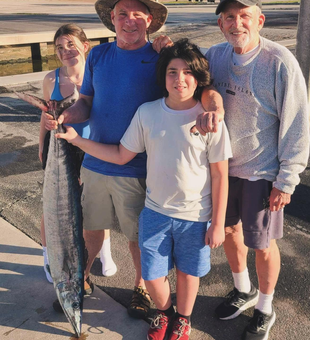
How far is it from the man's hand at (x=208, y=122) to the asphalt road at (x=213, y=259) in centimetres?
144

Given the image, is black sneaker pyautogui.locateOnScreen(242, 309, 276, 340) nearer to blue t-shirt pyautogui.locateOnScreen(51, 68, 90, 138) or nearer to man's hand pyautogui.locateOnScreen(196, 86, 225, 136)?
man's hand pyautogui.locateOnScreen(196, 86, 225, 136)

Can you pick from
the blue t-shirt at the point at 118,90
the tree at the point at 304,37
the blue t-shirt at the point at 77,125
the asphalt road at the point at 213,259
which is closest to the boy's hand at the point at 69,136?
the blue t-shirt at the point at 118,90

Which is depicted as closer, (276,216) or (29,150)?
(276,216)

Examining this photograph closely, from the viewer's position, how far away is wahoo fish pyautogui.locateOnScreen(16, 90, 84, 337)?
276 centimetres

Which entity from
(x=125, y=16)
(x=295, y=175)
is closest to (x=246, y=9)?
(x=125, y=16)

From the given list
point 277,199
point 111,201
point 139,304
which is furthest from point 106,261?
point 277,199

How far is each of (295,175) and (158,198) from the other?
0.83 m

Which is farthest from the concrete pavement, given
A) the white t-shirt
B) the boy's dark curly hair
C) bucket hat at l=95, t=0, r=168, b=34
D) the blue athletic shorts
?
bucket hat at l=95, t=0, r=168, b=34

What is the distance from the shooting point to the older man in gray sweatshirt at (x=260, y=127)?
2537 millimetres

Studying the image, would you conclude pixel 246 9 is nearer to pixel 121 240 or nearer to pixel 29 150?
pixel 121 240

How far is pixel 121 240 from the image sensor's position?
4.12m

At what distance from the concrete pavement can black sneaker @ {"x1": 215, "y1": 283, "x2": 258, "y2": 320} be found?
55 centimetres

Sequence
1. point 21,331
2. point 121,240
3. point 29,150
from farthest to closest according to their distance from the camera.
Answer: point 29,150 → point 121,240 → point 21,331

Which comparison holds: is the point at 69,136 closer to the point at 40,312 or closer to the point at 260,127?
the point at 260,127
